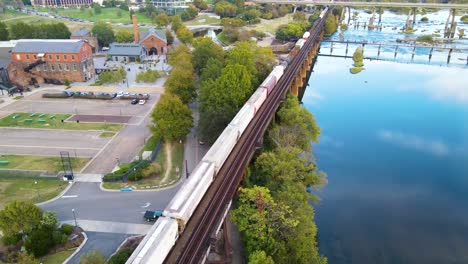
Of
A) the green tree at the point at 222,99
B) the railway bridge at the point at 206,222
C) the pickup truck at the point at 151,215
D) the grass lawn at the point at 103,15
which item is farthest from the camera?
the grass lawn at the point at 103,15

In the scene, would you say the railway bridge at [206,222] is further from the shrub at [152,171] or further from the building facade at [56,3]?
the building facade at [56,3]

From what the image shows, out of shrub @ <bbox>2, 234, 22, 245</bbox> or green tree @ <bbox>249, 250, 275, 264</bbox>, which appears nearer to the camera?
green tree @ <bbox>249, 250, 275, 264</bbox>

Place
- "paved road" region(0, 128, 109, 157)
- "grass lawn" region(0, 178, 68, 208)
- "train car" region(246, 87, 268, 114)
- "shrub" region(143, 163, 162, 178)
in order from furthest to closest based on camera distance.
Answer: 1. "paved road" region(0, 128, 109, 157)
2. "train car" region(246, 87, 268, 114)
3. "shrub" region(143, 163, 162, 178)
4. "grass lawn" region(0, 178, 68, 208)

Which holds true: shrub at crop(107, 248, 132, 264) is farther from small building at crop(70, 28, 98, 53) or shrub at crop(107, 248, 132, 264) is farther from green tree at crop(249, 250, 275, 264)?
small building at crop(70, 28, 98, 53)

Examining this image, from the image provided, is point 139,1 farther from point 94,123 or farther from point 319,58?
point 94,123

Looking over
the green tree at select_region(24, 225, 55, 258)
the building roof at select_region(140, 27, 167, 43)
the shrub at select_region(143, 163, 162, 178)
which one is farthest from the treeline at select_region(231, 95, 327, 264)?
the building roof at select_region(140, 27, 167, 43)

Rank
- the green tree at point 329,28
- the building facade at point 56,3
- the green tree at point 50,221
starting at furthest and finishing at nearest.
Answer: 1. the building facade at point 56,3
2. the green tree at point 329,28
3. the green tree at point 50,221

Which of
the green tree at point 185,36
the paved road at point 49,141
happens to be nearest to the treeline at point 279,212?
the paved road at point 49,141

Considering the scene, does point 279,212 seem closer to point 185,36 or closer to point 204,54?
point 204,54
